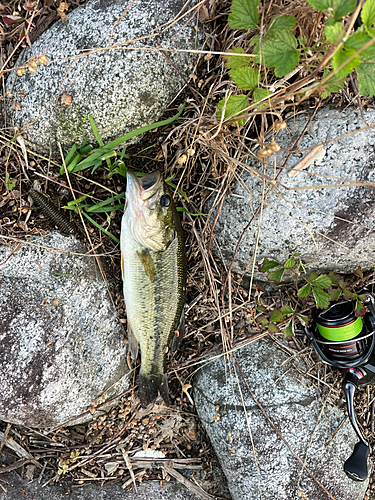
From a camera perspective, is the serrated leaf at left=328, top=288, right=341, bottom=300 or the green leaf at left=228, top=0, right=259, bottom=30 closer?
the green leaf at left=228, top=0, right=259, bottom=30

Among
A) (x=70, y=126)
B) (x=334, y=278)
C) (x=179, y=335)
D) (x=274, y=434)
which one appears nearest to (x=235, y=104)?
(x=70, y=126)

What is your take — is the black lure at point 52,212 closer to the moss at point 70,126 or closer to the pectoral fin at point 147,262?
the moss at point 70,126

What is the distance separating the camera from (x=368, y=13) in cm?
178

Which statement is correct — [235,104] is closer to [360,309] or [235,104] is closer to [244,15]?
[244,15]

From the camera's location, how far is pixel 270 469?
2.87 metres

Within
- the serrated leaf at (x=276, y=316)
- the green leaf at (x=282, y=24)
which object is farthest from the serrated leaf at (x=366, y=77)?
the serrated leaf at (x=276, y=316)

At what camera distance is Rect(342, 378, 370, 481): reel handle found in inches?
114

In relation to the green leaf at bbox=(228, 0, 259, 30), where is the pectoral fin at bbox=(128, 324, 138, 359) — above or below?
below

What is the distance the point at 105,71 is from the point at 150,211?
104cm

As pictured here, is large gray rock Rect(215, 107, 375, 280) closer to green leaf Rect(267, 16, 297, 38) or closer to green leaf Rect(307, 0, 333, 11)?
green leaf Rect(267, 16, 297, 38)

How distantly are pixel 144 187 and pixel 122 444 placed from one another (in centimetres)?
219

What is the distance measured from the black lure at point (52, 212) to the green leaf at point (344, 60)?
80.8 inches

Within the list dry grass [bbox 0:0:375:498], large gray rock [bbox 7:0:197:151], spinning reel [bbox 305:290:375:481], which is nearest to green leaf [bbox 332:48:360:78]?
dry grass [bbox 0:0:375:498]

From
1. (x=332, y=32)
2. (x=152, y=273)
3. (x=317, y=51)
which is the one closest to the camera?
(x=332, y=32)
